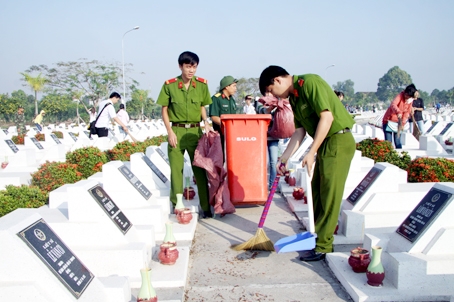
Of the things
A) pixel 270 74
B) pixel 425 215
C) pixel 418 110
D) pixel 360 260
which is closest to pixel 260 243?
pixel 360 260

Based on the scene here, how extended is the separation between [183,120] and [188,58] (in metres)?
0.79

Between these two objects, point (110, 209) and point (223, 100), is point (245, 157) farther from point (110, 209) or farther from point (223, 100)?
point (110, 209)

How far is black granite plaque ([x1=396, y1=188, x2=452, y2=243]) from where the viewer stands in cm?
328

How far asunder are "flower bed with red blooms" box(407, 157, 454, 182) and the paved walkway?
6.66 feet

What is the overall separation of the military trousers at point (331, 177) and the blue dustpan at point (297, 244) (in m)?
0.17

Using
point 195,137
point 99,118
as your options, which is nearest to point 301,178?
point 195,137

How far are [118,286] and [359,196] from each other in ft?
8.96

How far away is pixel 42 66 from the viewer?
3925cm

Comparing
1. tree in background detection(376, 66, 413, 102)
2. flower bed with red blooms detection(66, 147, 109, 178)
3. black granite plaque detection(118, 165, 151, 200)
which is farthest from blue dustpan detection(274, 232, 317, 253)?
tree in background detection(376, 66, 413, 102)

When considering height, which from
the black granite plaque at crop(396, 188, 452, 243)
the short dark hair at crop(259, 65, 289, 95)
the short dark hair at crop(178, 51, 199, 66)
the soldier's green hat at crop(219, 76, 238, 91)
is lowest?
the black granite plaque at crop(396, 188, 452, 243)

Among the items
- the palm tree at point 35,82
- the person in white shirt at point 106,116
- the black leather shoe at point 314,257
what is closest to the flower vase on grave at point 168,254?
the black leather shoe at point 314,257

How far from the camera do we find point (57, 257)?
104 inches

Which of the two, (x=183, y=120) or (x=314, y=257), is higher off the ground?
(x=183, y=120)

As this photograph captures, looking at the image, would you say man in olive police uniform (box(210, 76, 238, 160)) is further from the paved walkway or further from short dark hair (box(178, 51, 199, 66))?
the paved walkway
